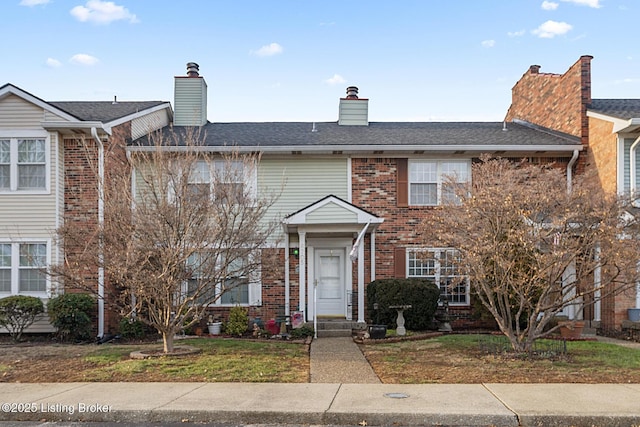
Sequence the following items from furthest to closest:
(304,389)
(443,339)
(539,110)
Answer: (539,110)
(443,339)
(304,389)

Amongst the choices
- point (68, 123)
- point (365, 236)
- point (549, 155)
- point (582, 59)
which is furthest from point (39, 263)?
point (582, 59)

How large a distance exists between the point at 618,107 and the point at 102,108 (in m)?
14.5

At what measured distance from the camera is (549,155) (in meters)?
15.8

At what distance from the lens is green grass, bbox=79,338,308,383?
8883 mm

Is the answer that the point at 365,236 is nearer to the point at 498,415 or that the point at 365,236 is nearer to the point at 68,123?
the point at 68,123

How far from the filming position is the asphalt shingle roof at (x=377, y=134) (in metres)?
15.7

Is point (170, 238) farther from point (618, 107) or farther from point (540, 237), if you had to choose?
point (618, 107)

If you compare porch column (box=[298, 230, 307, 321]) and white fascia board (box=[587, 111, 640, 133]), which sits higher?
white fascia board (box=[587, 111, 640, 133])

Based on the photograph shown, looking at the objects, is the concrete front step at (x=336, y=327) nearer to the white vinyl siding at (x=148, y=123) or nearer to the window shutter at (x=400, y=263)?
the window shutter at (x=400, y=263)

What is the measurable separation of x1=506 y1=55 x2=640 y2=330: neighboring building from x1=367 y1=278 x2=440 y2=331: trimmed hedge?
429cm

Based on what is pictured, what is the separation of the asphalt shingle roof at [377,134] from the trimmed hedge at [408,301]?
12.2 feet

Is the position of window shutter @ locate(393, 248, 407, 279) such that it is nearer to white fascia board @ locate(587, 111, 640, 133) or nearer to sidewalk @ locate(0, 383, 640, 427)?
white fascia board @ locate(587, 111, 640, 133)

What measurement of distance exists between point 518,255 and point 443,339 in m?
3.46

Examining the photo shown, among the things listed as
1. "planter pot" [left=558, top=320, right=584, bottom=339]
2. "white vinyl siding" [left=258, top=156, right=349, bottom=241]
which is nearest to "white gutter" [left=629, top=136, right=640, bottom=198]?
"planter pot" [left=558, top=320, right=584, bottom=339]
